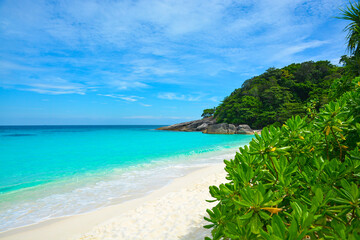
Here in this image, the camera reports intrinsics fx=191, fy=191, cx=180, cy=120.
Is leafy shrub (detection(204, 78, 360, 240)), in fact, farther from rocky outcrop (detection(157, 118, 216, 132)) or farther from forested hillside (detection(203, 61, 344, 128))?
rocky outcrop (detection(157, 118, 216, 132))

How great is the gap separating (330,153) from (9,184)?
1233cm

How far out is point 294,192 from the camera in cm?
153

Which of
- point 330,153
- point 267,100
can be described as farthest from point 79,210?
point 267,100

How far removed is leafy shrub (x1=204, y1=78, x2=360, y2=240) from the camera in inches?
44.3

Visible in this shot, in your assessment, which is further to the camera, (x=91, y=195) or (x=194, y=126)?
(x=194, y=126)

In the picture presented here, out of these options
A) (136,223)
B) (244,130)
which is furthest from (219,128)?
Answer: (136,223)

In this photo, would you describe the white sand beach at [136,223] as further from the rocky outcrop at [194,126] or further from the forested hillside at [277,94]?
the rocky outcrop at [194,126]

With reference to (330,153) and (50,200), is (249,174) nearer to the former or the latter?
(330,153)

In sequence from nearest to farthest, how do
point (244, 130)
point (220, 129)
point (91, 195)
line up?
point (91, 195) → point (244, 130) → point (220, 129)

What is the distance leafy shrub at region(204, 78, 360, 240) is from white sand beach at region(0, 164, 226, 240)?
2.48 m

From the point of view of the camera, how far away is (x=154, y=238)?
11.9ft

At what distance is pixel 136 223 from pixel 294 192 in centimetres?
376

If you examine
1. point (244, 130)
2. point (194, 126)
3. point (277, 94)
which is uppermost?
point (277, 94)

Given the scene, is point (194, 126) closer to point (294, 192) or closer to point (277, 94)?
point (277, 94)
